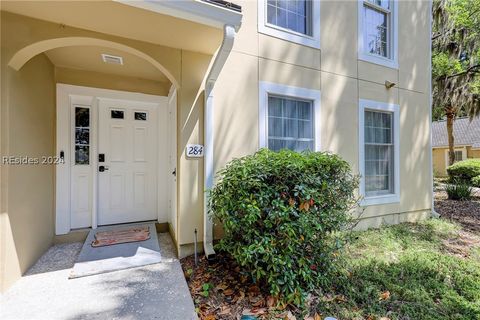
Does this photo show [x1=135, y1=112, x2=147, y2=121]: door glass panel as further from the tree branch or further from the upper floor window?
the tree branch

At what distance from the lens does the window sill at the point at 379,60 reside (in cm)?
507

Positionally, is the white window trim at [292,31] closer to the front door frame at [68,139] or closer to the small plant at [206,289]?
the front door frame at [68,139]

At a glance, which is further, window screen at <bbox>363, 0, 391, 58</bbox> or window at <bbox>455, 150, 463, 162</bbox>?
window at <bbox>455, 150, 463, 162</bbox>

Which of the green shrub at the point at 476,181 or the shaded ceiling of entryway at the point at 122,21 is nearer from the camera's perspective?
the shaded ceiling of entryway at the point at 122,21

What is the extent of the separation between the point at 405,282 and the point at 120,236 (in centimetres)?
399

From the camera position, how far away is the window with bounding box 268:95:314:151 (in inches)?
165

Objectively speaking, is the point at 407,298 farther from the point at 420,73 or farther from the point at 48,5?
the point at 420,73

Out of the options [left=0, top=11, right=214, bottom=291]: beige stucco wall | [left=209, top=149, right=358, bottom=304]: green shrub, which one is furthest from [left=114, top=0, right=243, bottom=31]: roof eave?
[left=209, top=149, right=358, bottom=304]: green shrub

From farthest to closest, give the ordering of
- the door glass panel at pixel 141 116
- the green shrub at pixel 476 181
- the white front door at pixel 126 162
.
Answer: the green shrub at pixel 476 181
the door glass panel at pixel 141 116
the white front door at pixel 126 162

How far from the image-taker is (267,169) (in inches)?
107

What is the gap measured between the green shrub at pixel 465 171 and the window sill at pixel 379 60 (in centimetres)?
953

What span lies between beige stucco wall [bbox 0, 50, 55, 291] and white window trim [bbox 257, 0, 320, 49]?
3253mm

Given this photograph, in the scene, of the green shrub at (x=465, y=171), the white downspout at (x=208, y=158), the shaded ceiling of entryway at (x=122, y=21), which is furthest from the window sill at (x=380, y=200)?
the green shrub at (x=465, y=171)

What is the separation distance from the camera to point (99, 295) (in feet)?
8.13
